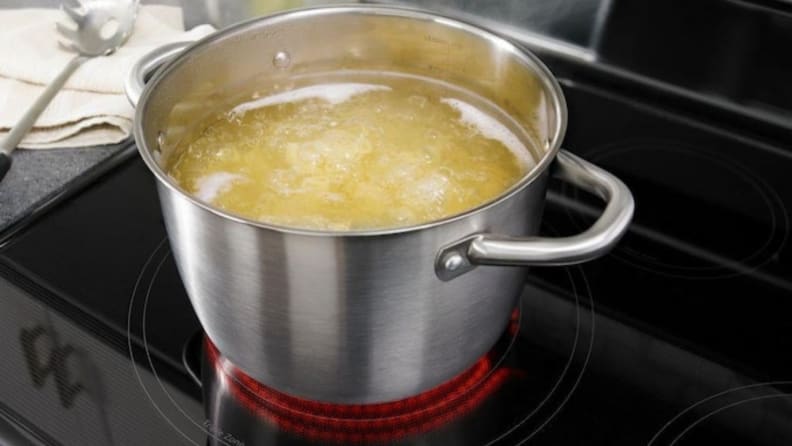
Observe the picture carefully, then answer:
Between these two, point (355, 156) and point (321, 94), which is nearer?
point (355, 156)

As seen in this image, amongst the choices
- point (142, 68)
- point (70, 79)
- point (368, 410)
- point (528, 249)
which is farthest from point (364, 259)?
point (70, 79)

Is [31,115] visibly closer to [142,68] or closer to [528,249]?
[142,68]

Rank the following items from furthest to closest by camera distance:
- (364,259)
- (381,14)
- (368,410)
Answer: (381,14) < (368,410) < (364,259)

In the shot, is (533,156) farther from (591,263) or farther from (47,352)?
(47,352)

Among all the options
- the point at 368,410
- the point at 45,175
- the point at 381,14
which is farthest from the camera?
the point at 45,175

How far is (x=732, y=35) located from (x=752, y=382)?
1.50 feet

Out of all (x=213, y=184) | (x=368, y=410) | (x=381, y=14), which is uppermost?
(x=381, y=14)

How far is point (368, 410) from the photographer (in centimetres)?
69

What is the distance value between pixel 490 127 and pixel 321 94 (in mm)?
182

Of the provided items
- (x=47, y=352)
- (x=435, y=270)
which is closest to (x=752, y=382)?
(x=435, y=270)

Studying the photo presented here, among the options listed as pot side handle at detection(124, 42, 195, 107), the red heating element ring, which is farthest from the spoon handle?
the red heating element ring

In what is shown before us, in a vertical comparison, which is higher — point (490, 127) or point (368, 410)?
point (490, 127)

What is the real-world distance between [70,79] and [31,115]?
9 centimetres

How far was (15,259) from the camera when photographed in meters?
0.82
